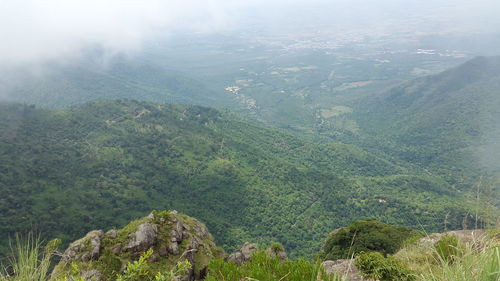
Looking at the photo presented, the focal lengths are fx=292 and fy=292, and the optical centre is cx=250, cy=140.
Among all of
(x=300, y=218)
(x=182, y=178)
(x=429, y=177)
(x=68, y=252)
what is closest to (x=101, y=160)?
(x=182, y=178)

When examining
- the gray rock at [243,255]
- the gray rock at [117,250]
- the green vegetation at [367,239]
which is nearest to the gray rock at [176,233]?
the gray rock at [117,250]

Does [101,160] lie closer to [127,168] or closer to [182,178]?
[127,168]

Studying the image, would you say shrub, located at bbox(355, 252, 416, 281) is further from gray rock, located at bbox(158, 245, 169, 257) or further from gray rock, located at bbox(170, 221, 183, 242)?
gray rock, located at bbox(170, 221, 183, 242)

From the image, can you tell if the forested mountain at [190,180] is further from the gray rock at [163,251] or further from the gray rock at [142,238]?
the gray rock at [142,238]

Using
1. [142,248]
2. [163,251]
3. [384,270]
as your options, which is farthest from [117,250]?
[384,270]

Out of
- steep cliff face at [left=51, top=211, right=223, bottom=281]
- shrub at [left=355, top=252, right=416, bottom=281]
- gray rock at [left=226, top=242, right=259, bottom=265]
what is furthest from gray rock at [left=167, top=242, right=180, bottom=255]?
shrub at [left=355, top=252, right=416, bottom=281]

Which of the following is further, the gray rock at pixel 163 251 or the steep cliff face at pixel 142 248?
the gray rock at pixel 163 251

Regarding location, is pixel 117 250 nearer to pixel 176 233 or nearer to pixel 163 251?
pixel 163 251
